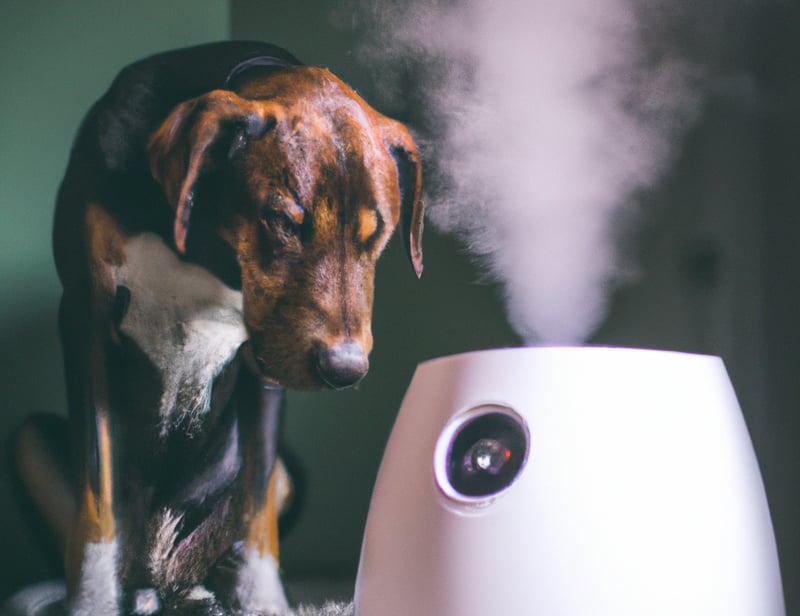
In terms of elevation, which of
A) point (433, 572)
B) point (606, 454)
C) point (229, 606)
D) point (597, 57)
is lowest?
point (229, 606)

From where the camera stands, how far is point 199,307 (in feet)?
3.18

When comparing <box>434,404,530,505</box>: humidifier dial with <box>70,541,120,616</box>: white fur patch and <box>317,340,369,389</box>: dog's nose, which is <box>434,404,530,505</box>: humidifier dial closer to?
<box>317,340,369,389</box>: dog's nose

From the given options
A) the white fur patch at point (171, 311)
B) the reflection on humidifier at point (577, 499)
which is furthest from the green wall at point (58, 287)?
the reflection on humidifier at point (577, 499)

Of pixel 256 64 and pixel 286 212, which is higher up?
pixel 256 64

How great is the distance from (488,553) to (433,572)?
5 cm

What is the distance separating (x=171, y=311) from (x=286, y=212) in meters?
0.18

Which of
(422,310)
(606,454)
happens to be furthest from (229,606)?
(606,454)

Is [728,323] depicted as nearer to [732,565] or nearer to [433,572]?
[732,565]

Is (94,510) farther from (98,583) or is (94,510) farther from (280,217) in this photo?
(280,217)

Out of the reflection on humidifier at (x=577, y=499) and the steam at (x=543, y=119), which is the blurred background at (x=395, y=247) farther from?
the reflection on humidifier at (x=577, y=499)

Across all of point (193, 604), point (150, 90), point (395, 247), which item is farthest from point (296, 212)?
point (193, 604)

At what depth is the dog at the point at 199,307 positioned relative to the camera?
95cm

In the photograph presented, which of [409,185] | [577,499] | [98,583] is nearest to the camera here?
[577,499]

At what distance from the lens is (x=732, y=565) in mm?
679
